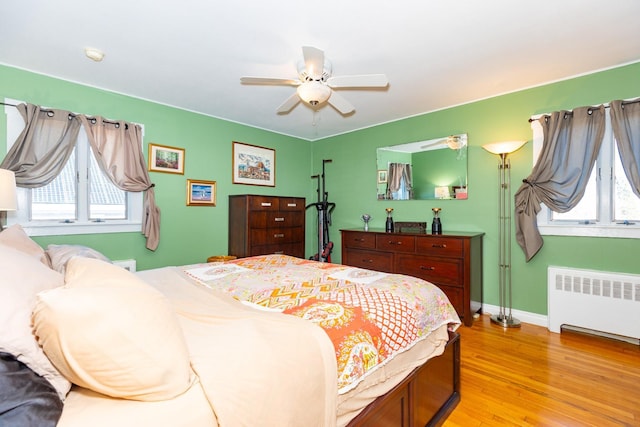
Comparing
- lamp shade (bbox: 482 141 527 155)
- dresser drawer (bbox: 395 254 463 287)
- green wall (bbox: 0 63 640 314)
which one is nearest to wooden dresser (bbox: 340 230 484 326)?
dresser drawer (bbox: 395 254 463 287)

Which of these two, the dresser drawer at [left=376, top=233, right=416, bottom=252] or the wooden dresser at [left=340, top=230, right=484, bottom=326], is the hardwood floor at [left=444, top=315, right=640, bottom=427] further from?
the dresser drawer at [left=376, top=233, right=416, bottom=252]

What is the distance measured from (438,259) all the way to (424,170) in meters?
1.30

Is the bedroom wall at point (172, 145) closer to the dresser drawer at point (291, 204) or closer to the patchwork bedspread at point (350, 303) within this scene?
the dresser drawer at point (291, 204)

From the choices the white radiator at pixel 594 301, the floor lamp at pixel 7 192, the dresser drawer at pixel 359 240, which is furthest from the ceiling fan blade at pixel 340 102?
the white radiator at pixel 594 301

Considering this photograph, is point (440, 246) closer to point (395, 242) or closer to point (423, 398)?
point (395, 242)

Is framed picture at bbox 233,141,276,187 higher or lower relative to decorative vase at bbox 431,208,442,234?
higher

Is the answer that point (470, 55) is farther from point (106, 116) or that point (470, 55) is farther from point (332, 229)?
point (106, 116)

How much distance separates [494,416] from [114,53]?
389cm

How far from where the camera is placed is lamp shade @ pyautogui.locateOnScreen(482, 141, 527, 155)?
3026mm

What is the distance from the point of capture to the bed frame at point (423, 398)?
4.19ft

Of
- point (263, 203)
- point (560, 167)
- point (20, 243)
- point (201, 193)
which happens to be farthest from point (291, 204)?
point (560, 167)

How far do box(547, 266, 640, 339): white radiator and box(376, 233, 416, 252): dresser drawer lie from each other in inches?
54.8

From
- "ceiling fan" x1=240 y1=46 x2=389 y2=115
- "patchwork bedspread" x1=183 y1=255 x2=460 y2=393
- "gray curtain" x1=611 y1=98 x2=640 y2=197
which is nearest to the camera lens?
"patchwork bedspread" x1=183 y1=255 x2=460 y2=393

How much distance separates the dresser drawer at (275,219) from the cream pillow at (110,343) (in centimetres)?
314
